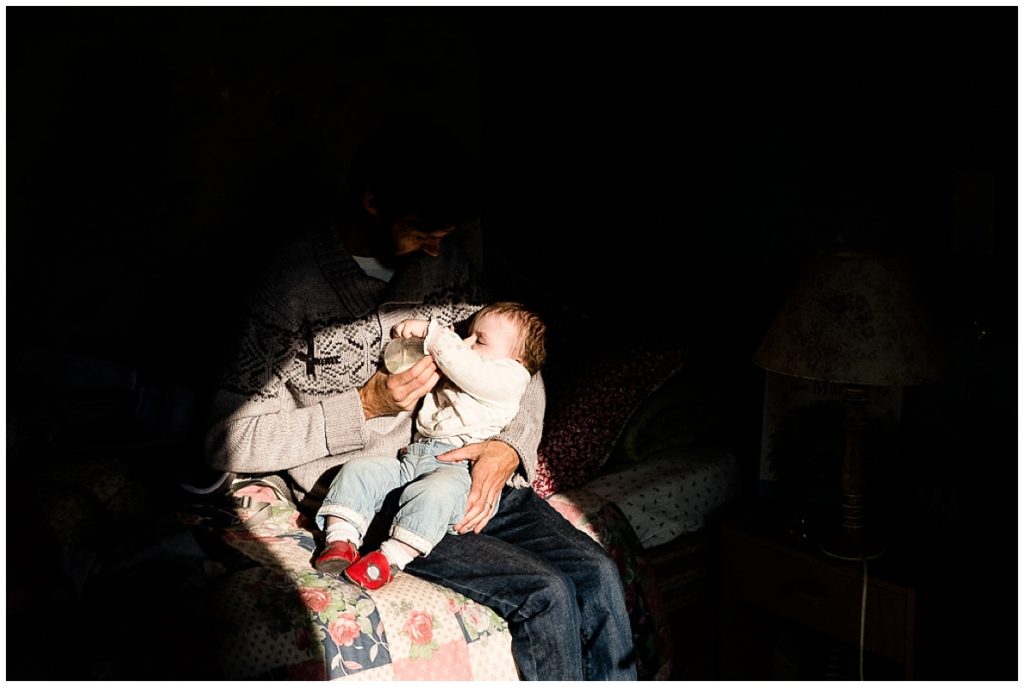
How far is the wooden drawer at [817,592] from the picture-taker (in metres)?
2.01

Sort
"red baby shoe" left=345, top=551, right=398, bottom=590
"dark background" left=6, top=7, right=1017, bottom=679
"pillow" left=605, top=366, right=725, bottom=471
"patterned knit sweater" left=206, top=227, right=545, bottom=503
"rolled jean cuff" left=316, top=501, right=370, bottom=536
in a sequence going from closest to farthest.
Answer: "red baby shoe" left=345, top=551, right=398, bottom=590 → "rolled jean cuff" left=316, top=501, right=370, bottom=536 → "patterned knit sweater" left=206, top=227, right=545, bottom=503 → "dark background" left=6, top=7, right=1017, bottom=679 → "pillow" left=605, top=366, right=725, bottom=471

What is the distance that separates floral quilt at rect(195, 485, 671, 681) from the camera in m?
1.65

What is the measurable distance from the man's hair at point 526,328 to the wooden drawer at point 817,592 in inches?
27.0

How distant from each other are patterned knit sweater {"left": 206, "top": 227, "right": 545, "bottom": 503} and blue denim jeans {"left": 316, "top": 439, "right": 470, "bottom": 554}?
102mm

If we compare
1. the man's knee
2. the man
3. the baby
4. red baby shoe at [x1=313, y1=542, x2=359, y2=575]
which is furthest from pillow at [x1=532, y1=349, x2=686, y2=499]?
red baby shoe at [x1=313, y1=542, x2=359, y2=575]

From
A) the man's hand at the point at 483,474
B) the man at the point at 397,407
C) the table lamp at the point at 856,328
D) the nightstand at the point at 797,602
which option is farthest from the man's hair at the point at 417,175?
the nightstand at the point at 797,602

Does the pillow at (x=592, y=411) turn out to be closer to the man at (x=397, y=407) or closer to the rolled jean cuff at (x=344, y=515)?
the man at (x=397, y=407)

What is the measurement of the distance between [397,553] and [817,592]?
1.00 m

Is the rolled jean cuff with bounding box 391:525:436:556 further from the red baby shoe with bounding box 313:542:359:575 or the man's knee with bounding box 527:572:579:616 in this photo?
the man's knee with bounding box 527:572:579:616

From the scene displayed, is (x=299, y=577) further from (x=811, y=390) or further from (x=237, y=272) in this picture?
(x=811, y=390)

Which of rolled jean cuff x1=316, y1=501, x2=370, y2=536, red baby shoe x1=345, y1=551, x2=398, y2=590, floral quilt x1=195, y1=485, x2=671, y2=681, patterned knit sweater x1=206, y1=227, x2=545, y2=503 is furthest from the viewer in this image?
patterned knit sweater x1=206, y1=227, x2=545, y2=503

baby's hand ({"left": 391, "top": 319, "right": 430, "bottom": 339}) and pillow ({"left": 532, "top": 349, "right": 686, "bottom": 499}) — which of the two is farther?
pillow ({"left": 532, "top": 349, "right": 686, "bottom": 499})

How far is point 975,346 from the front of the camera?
220cm

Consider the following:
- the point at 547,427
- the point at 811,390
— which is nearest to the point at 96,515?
the point at 547,427
